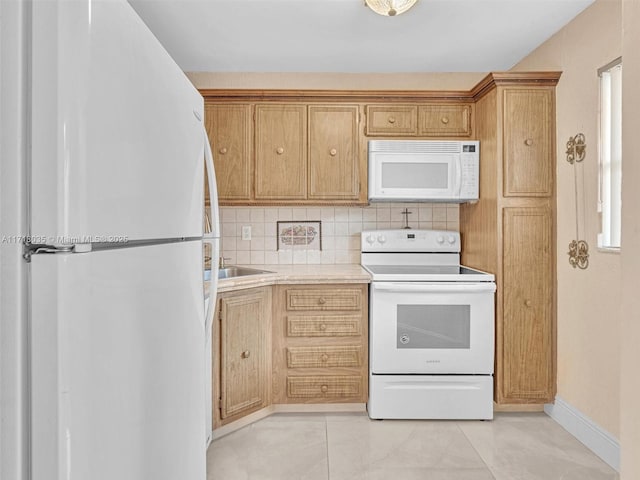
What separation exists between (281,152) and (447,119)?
118 cm

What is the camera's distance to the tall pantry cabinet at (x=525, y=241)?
8.49 ft

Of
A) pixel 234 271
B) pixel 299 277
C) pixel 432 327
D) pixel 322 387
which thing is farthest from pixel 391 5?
pixel 322 387

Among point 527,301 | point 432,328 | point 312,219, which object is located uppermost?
point 312,219

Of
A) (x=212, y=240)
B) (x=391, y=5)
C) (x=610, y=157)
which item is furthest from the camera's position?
(x=610, y=157)

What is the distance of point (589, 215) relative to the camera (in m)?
2.28

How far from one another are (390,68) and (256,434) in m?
2.63

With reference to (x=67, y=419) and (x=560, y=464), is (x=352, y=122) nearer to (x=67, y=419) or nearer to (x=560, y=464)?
(x=560, y=464)

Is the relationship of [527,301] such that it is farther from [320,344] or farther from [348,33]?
[348,33]

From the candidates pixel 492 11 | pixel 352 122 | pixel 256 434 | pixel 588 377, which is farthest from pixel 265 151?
pixel 588 377

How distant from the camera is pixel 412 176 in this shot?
2928 millimetres

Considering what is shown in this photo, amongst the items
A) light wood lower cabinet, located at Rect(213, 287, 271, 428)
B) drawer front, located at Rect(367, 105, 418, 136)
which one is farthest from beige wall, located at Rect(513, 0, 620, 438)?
light wood lower cabinet, located at Rect(213, 287, 271, 428)

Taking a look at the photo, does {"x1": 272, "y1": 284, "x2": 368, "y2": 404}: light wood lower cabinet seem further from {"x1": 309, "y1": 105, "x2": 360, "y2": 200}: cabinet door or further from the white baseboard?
the white baseboard

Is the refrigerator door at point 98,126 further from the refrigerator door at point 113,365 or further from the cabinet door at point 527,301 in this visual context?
Result: the cabinet door at point 527,301

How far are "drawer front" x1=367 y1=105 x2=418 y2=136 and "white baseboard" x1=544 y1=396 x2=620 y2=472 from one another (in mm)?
1963
